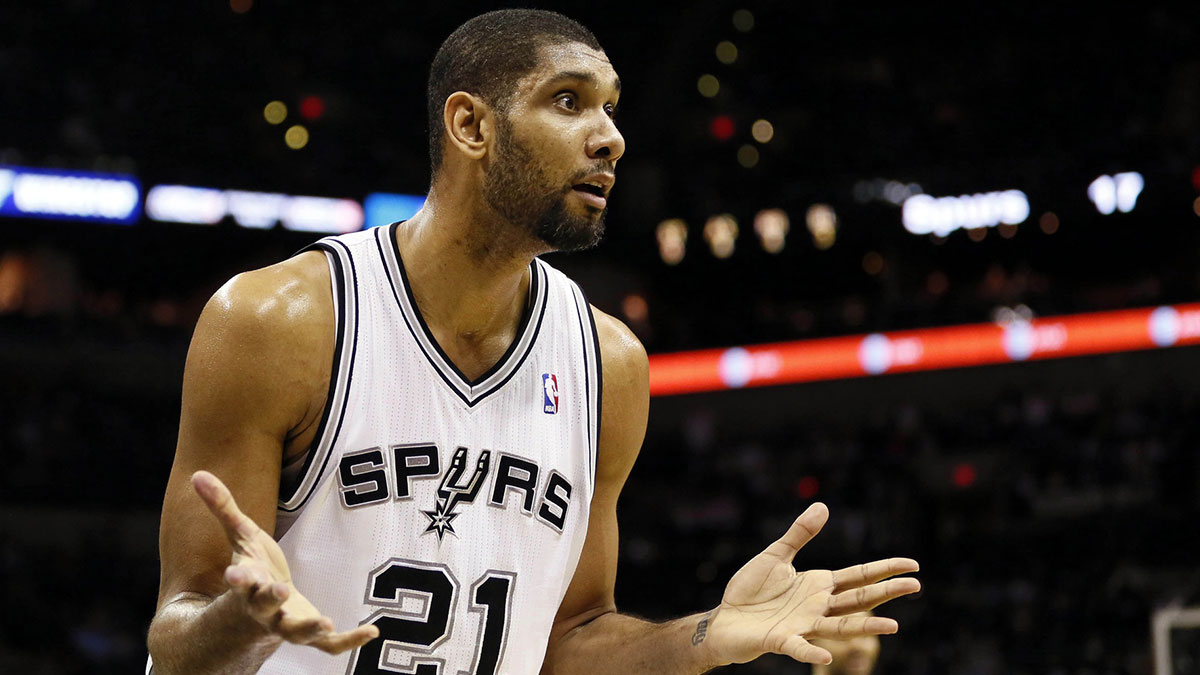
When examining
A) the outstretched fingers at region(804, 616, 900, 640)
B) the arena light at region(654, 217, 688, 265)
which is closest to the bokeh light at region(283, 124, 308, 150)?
the arena light at region(654, 217, 688, 265)

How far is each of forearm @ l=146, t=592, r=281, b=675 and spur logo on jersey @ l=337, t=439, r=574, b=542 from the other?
0.39 m

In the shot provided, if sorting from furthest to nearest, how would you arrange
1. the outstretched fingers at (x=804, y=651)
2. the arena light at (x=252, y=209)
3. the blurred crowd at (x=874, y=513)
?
the arena light at (x=252, y=209)
the blurred crowd at (x=874, y=513)
the outstretched fingers at (x=804, y=651)

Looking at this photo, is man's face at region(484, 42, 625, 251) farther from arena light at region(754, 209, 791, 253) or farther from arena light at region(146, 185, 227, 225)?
arena light at region(754, 209, 791, 253)

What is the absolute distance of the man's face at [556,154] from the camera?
9.65 feet


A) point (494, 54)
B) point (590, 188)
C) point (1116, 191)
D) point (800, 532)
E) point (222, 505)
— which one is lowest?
point (222, 505)

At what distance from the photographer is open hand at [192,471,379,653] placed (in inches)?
85.9

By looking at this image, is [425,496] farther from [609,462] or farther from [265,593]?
Answer: [265,593]

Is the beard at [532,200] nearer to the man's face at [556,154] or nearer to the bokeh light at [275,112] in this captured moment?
the man's face at [556,154]

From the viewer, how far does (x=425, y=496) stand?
288 cm

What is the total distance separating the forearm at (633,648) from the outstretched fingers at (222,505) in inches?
43.6

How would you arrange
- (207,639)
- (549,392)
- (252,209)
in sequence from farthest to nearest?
(252,209) → (549,392) → (207,639)

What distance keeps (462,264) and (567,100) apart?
1.44 ft

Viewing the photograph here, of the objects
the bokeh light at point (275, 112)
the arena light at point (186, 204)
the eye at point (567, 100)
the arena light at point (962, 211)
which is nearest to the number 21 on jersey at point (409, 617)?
the eye at point (567, 100)

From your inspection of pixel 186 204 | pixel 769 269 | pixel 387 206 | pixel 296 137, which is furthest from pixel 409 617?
pixel 769 269
